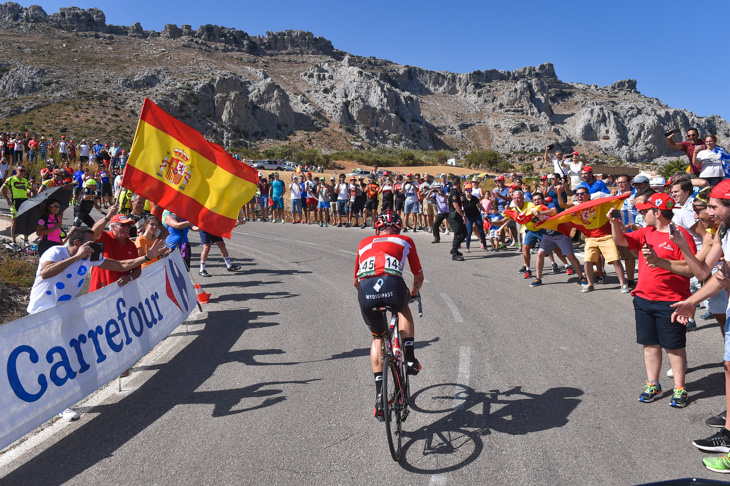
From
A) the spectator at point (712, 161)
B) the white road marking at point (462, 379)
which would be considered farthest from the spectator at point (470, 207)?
the white road marking at point (462, 379)

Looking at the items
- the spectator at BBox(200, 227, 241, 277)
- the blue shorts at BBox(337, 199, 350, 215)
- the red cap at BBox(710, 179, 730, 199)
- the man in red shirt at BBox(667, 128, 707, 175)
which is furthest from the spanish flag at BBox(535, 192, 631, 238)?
the blue shorts at BBox(337, 199, 350, 215)

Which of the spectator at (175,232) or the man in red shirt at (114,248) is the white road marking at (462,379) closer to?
the man in red shirt at (114,248)

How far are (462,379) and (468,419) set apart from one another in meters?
0.99

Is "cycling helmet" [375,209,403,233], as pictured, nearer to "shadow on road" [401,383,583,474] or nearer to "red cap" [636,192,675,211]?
"shadow on road" [401,383,583,474]

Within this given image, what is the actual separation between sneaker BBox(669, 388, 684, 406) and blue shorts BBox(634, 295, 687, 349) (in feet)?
1.35

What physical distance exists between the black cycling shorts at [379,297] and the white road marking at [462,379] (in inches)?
47.4

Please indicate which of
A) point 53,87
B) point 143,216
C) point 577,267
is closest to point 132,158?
point 143,216

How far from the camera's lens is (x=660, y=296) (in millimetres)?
5070

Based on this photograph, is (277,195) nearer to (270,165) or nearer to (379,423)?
(379,423)

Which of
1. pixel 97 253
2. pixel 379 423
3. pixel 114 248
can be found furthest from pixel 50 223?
pixel 379 423

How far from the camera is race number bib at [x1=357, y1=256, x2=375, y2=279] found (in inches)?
183

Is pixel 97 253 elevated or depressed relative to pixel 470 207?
depressed

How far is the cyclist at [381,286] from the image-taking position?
4.52 m

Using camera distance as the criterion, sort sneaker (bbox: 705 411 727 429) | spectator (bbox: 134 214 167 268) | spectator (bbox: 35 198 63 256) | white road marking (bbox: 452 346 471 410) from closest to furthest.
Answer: sneaker (bbox: 705 411 727 429) < white road marking (bbox: 452 346 471 410) < spectator (bbox: 134 214 167 268) < spectator (bbox: 35 198 63 256)
